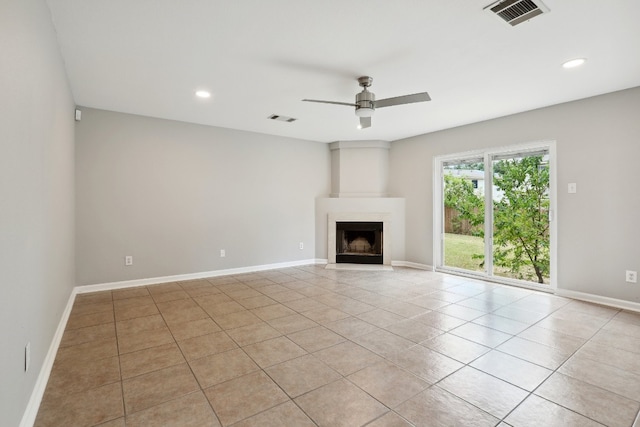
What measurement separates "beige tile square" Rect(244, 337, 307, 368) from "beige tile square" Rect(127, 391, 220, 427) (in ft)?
1.82

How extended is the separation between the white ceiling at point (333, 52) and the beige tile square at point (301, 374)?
253 cm

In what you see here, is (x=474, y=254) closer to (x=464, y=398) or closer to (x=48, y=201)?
(x=464, y=398)

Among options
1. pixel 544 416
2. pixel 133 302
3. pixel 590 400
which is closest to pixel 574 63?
pixel 590 400

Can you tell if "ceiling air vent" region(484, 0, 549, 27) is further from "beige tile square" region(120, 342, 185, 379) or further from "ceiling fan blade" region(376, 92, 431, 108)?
"beige tile square" region(120, 342, 185, 379)

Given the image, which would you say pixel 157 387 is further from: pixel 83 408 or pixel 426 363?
pixel 426 363

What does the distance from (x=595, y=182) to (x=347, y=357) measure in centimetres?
371

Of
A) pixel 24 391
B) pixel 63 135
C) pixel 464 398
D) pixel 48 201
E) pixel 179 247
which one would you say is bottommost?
pixel 464 398

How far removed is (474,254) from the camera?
17.1 ft

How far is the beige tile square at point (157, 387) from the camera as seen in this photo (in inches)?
74.5

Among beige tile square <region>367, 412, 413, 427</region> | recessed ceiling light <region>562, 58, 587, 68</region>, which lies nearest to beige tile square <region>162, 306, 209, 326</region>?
beige tile square <region>367, 412, 413, 427</region>

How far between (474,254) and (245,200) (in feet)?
13.2

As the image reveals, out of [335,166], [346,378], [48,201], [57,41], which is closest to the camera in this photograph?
[346,378]

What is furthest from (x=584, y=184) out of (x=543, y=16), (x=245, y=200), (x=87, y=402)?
(x=87, y=402)

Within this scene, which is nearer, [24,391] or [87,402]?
[24,391]
